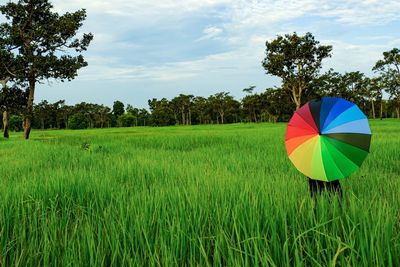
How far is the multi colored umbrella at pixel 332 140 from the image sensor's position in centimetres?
241

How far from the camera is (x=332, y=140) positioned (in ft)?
7.86

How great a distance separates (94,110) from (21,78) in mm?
82576

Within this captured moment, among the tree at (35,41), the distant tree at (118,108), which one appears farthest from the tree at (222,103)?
the tree at (35,41)

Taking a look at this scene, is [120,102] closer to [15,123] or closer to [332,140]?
[15,123]

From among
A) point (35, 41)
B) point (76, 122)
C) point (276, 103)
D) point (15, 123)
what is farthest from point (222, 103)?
point (35, 41)

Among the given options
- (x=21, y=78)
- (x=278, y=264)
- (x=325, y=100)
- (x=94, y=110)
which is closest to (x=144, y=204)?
(x=278, y=264)

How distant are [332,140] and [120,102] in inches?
4534

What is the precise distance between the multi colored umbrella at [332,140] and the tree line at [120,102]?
77.0 feet

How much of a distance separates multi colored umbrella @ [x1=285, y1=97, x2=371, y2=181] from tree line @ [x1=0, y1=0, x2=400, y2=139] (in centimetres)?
2347

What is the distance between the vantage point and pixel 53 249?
219 cm

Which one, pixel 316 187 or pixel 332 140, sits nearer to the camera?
pixel 332 140

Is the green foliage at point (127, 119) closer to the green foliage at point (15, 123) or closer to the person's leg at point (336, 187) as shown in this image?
the green foliage at point (15, 123)

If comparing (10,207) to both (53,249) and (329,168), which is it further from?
(329,168)

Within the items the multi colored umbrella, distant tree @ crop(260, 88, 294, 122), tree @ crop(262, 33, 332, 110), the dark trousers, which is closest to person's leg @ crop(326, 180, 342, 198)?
the dark trousers
